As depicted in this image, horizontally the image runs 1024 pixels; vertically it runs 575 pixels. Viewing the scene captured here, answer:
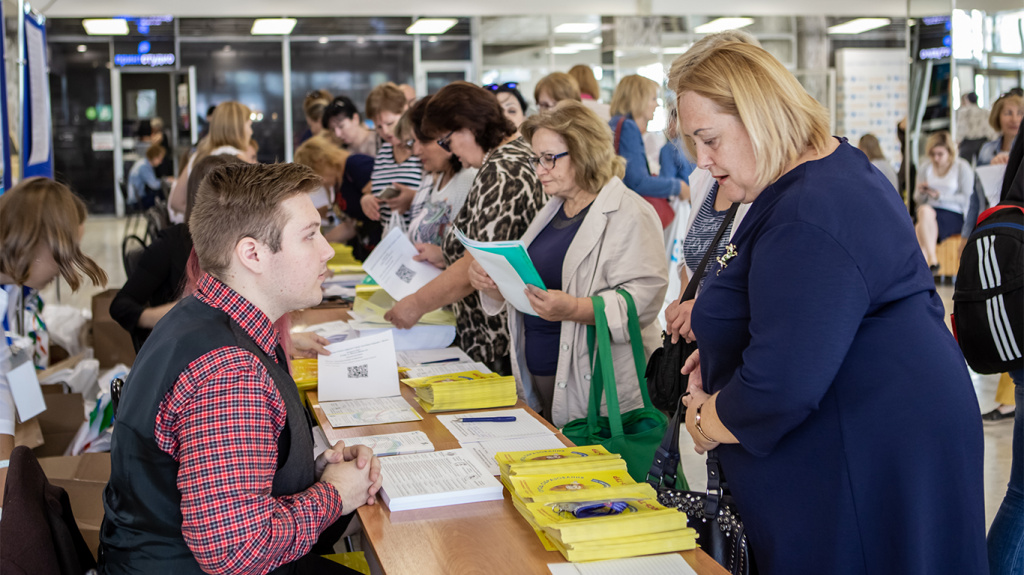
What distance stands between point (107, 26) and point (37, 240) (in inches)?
536

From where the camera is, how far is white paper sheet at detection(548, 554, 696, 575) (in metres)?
1.39

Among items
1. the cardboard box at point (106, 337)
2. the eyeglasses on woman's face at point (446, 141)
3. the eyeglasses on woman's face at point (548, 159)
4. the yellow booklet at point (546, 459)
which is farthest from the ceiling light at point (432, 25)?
the yellow booklet at point (546, 459)

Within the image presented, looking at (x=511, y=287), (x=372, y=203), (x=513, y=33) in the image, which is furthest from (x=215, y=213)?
(x=513, y=33)

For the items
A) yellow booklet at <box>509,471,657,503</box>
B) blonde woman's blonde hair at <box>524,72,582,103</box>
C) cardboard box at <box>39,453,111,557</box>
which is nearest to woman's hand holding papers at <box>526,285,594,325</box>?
yellow booklet at <box>509,471,657,503</box>

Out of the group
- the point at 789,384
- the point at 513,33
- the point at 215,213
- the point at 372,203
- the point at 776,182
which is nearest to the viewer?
the point at 789,384

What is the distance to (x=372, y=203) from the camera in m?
4.67

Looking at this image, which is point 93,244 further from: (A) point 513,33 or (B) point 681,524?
(B) point 681,524

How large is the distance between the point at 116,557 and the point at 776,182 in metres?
1.30

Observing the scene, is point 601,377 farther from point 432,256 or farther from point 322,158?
point 322,158

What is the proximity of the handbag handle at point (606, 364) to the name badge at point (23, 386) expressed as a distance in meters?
1.70

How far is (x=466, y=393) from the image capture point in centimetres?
234

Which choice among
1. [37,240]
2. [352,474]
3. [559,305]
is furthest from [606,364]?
[37,240]

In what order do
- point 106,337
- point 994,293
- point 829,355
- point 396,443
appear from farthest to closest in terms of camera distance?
point 106,337 → point 396,443 → point 994,293 → point 829,355

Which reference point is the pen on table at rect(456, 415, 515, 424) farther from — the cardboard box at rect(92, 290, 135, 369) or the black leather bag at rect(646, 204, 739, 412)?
the cardboard box at rect(92, 290, 135, 369)
